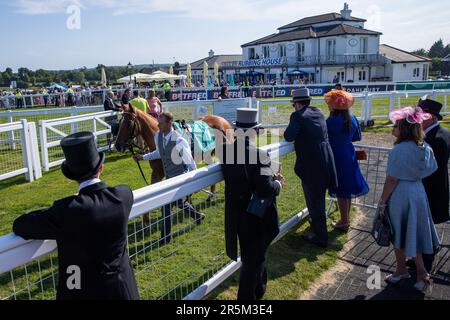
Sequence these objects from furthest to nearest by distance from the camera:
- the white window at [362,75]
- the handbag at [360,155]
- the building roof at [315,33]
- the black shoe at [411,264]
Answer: the building roof at [315,33], the white window at [362,75], the handbag at [360,155], the black shoe at [411,264]

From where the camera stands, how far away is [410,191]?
152 inches

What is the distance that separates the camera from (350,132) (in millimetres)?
5168

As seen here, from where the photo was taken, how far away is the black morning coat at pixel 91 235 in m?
2.09

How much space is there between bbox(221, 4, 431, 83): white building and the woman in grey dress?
45.7 metres

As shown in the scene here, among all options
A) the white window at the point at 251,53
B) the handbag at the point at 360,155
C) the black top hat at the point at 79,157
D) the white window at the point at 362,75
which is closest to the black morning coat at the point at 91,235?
the black top hat at the point at 79,157

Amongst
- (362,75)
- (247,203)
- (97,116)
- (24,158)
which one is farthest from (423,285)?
(362,75)

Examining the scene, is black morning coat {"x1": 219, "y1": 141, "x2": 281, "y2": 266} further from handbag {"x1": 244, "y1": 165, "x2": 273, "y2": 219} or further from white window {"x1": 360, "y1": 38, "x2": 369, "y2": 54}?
white window {"x1": 360, "y1": 38, "x2": 369, "y2": 54}

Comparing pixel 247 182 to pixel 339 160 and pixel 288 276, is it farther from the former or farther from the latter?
pixel 339 160

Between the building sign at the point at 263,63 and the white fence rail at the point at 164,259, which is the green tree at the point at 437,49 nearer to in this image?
the building sign at the point at 263,63

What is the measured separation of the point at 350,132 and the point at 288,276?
6.92 feet

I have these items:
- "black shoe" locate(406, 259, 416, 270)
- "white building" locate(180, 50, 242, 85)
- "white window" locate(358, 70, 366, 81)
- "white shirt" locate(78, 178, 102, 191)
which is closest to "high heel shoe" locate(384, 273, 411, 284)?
"black shoe" locate(406, 259, 416, 270)

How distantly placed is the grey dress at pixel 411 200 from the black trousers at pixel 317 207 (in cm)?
97
